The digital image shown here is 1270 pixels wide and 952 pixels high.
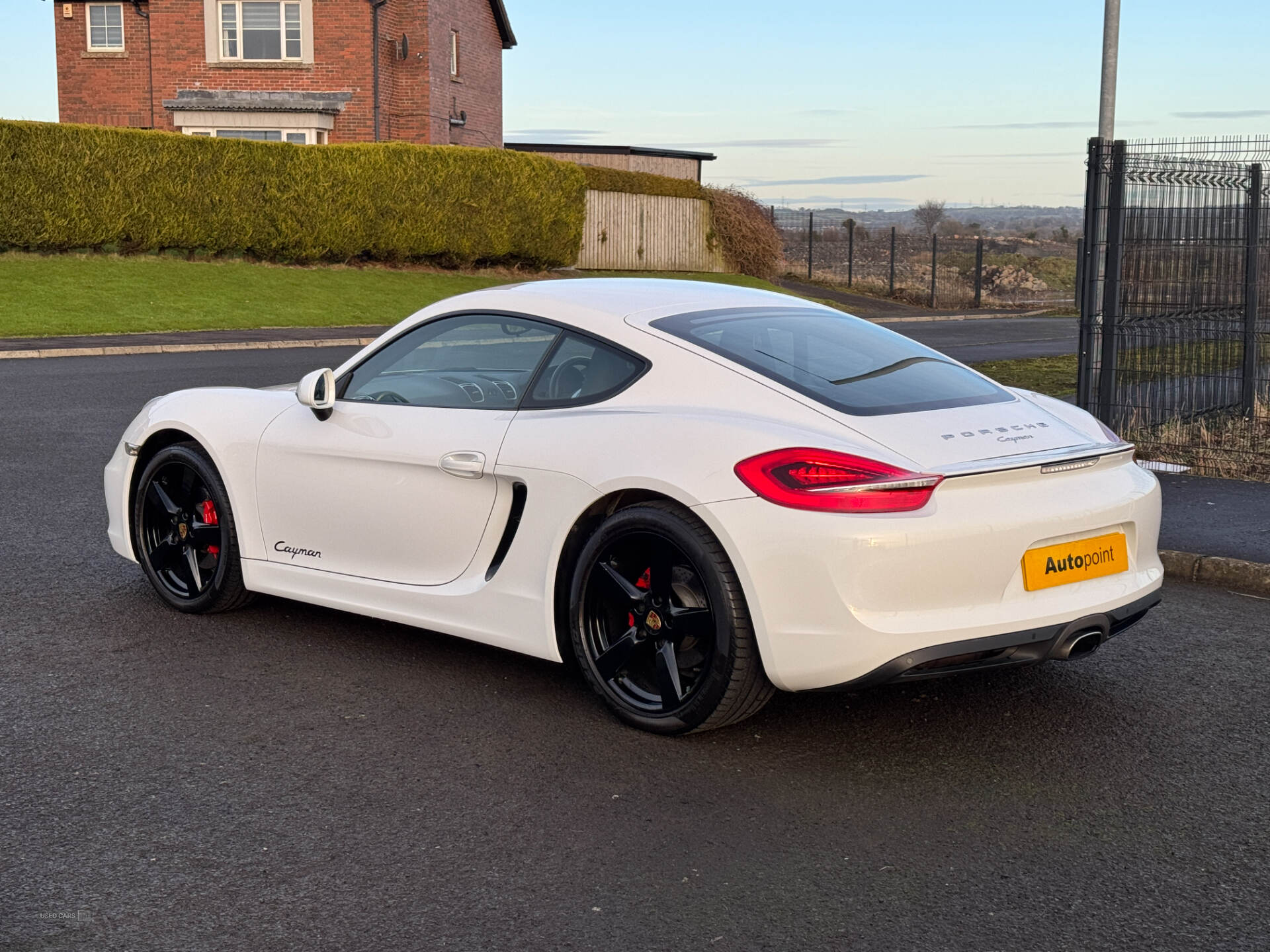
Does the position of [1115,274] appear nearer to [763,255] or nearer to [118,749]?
[118,749]

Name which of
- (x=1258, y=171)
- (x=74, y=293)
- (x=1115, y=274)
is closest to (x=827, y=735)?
(x=1115, y=274)

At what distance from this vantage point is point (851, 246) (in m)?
41.4

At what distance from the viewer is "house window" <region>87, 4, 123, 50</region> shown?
39625 millimetres

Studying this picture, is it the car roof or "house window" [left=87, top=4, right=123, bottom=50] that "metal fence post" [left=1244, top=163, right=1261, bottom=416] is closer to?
the car roof

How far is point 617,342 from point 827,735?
1.44 m

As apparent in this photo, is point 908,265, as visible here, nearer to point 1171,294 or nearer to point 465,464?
point 1171,294

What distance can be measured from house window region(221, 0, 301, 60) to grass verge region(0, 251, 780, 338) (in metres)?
10.8

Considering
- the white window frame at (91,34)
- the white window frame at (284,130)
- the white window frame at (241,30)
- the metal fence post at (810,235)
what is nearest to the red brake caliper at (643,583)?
the white window frame at (284,130)

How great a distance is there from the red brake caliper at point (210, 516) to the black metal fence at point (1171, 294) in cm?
644

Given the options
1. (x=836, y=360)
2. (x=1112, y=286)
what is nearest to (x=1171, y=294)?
(x=1112, y=286)

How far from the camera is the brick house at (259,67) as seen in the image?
126 feet

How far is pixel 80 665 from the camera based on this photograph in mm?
5238

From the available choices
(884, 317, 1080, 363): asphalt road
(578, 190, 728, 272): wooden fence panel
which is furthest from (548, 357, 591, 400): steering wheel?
(578, 190, 728, 272): wooden fence panel

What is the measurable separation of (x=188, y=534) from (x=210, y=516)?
0.13m
